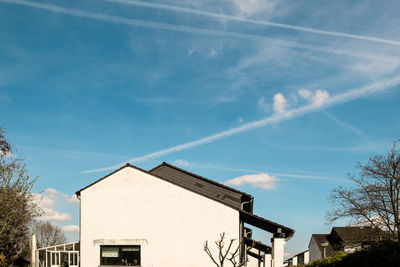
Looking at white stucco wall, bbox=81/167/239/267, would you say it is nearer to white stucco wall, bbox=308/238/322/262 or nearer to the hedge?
the hedge

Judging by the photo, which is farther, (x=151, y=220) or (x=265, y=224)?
(x=151, y=220)

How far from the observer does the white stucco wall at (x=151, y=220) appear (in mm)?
21609

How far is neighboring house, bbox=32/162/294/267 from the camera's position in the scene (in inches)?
848

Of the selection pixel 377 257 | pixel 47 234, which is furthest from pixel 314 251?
pixel 377 257

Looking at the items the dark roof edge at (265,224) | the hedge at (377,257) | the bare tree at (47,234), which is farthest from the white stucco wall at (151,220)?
the bare tree at (47,234)

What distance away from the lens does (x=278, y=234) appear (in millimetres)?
21031

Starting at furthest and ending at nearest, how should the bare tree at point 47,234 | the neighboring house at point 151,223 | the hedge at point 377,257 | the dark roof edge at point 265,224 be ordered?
the bare tree at point 47,234 → the neighboring house at point 151,223 → the dark roof edge at point 265,224 → the hedge at point 377,257

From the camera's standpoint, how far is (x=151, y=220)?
2216cm

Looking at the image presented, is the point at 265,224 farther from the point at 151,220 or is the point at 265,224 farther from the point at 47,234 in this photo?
the point at 47,234

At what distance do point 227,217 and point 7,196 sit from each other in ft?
38.7

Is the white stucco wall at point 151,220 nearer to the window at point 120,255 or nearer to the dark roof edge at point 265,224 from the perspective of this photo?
the window at point 120,255

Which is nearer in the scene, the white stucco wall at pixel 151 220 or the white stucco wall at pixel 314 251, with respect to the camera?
the white stucco wall at pixel 151 220

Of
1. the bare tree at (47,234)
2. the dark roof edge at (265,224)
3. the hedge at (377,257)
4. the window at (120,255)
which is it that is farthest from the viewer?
the bare tree at (47,234)

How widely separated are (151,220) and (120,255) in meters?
2.66
